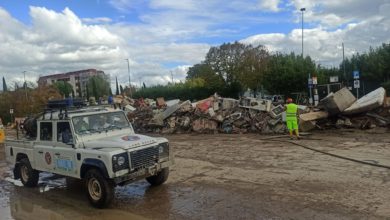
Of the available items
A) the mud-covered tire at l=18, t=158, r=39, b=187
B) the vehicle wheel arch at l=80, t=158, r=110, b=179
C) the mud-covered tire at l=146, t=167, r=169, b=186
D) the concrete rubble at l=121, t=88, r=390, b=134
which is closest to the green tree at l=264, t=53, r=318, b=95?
the concrete rubble at l=121, t=88, r=390, b=134

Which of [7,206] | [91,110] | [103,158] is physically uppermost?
[91,110]

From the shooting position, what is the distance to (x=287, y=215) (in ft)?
25.1

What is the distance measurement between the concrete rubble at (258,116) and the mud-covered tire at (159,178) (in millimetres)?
11069

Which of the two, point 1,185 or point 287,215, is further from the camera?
point 1,185

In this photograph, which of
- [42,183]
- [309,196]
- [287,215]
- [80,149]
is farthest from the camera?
[42,183]

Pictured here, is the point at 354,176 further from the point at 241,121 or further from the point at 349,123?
the point at 241,121

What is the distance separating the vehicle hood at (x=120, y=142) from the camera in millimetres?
9148

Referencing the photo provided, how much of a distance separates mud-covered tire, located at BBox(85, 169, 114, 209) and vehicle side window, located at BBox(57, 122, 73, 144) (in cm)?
112

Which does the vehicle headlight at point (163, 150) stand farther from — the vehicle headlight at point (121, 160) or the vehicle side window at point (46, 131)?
the vehicle side window at point (46, 131)

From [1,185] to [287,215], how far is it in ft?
30.6

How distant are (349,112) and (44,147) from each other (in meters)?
14.3

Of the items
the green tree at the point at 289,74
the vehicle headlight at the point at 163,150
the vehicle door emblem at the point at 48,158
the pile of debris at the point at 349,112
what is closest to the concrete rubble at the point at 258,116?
the pile of debris at the point at 349,112

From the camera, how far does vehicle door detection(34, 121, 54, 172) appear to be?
10742mm

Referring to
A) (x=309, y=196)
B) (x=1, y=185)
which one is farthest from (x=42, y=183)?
(x=309, y=196)
